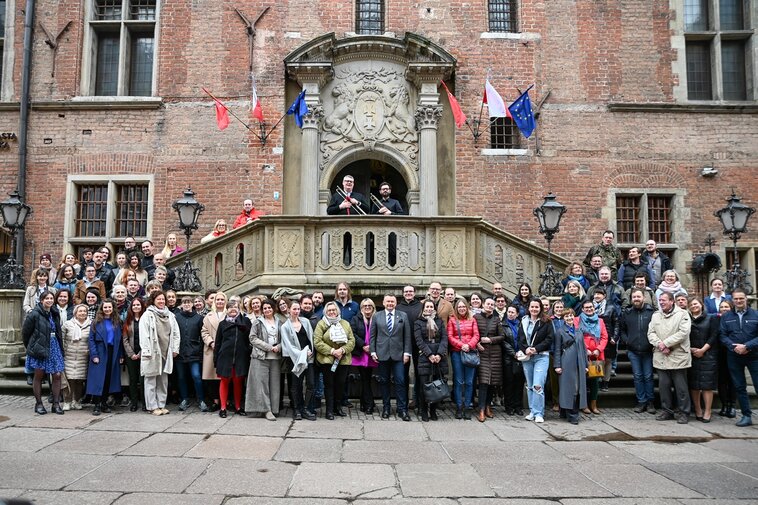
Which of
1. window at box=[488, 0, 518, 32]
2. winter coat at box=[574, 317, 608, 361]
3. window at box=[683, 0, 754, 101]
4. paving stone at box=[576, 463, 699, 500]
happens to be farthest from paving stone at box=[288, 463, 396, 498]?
window at box=[683, 0, 754, 101]

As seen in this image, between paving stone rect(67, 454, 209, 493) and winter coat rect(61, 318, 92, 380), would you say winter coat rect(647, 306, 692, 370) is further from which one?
winter coat rect(61, 318, 92, 380)

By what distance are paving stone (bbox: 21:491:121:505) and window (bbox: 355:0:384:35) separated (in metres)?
12.3

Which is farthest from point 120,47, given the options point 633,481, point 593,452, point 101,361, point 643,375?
point 633,481

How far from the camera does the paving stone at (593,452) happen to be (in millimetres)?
6189

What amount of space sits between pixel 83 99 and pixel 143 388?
8484 millimetres

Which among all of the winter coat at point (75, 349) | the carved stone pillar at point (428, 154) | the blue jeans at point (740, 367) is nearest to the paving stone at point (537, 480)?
the blue jeans at point (740, 367)

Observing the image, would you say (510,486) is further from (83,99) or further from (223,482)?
(83,99)

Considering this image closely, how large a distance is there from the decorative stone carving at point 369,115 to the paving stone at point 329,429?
24.6ft

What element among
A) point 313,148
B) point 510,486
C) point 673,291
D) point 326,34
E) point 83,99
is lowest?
point 510,486

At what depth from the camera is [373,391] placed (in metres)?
9.04

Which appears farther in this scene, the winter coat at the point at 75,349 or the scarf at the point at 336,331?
the winter coat at the point at 75,349

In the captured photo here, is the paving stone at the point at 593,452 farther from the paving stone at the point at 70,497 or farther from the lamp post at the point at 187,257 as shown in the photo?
the lamp post at the point at 187,257

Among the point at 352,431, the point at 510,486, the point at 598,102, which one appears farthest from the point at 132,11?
the point at 510,486

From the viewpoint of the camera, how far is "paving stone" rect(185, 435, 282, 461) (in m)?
6.05
